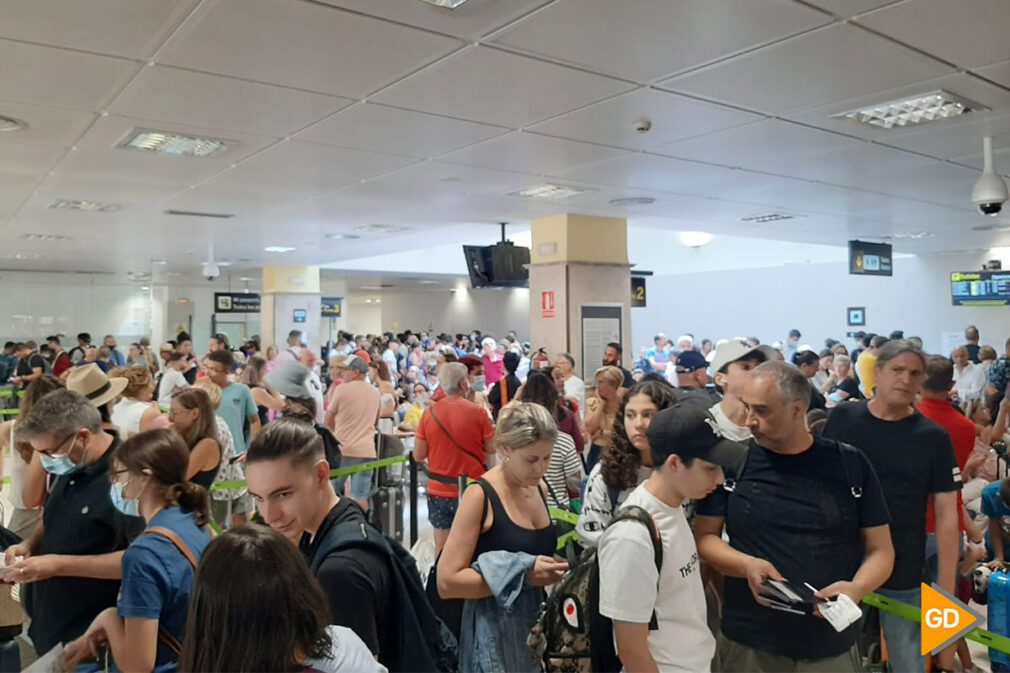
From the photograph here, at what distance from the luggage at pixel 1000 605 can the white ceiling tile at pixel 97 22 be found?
4.11 meters

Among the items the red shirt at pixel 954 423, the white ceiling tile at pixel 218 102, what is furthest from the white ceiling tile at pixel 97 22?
the red shirt at pixel 954 423

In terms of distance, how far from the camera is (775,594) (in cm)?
213

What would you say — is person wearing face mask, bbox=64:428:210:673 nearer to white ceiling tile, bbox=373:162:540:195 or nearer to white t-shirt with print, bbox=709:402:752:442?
white t-shirt with print, bbox=709:402:752:442

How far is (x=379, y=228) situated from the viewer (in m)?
10.7

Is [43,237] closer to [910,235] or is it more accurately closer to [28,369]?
[28,369]

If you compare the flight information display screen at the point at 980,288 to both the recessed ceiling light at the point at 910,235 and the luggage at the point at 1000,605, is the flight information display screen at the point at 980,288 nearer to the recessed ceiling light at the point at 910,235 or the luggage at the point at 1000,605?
the recessed ceiling light at the point at 910,235

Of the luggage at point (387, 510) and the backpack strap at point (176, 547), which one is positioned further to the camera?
the luggage at point (387, 510)

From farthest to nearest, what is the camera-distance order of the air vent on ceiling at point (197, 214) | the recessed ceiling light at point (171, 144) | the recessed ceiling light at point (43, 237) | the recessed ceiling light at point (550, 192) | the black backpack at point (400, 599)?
the recessed ceiling light at point (43, 237) → the air vent on ceiling at point (197, 214) → the recessed ceiling light at point (550, 192) → the recessed ceiling light at point (171, 144) → the black backpack at point (400, 599)

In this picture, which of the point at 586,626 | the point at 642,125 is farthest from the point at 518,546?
the point at 642,125

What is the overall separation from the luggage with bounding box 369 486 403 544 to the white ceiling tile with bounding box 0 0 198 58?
3.33m

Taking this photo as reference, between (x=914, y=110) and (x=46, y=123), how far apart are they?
590cm

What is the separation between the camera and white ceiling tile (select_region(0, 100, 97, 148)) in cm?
452

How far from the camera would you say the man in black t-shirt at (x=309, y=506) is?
175 cm

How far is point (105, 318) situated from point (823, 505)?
74.6 ft
